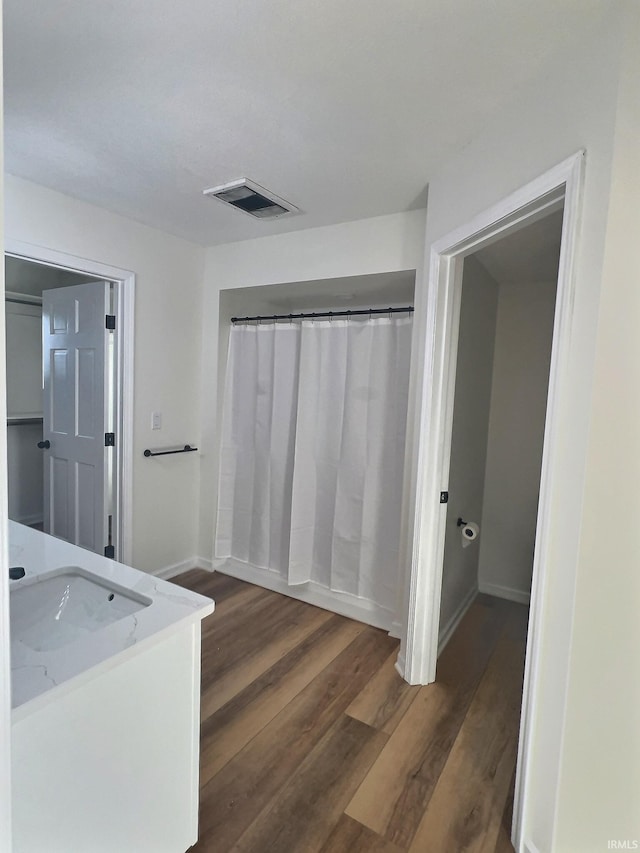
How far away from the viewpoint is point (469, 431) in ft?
8.94

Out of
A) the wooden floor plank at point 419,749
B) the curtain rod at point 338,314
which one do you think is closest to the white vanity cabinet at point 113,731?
the wooden floor plank at point 419,749

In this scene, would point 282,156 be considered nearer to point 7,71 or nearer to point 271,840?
point 7,71

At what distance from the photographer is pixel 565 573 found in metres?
1.24

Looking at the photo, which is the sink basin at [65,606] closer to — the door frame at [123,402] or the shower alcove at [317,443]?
the door frame at [123,402]

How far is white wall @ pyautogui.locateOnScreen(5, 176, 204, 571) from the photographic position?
8.28 feet

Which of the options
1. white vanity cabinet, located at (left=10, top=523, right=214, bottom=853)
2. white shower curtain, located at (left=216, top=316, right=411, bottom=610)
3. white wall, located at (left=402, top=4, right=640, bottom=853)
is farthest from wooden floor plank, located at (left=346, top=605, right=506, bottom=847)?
white vanity cabinet, located at (left=10, top=523, right=214, bottom=853)

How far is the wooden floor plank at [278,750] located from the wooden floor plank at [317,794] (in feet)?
0.11

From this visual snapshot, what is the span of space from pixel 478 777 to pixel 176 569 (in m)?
2.25

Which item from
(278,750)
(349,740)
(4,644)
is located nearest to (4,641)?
→ (4,644)

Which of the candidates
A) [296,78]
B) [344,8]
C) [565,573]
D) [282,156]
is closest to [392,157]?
[282,156]

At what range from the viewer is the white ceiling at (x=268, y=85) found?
118cm

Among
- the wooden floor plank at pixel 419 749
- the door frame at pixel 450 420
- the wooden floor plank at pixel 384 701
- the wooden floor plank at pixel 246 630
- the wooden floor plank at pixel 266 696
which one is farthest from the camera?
the wooden floor plank at pixel 246 630

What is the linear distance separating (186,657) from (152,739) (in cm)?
20

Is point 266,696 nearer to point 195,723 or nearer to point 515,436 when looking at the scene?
point 195,723
